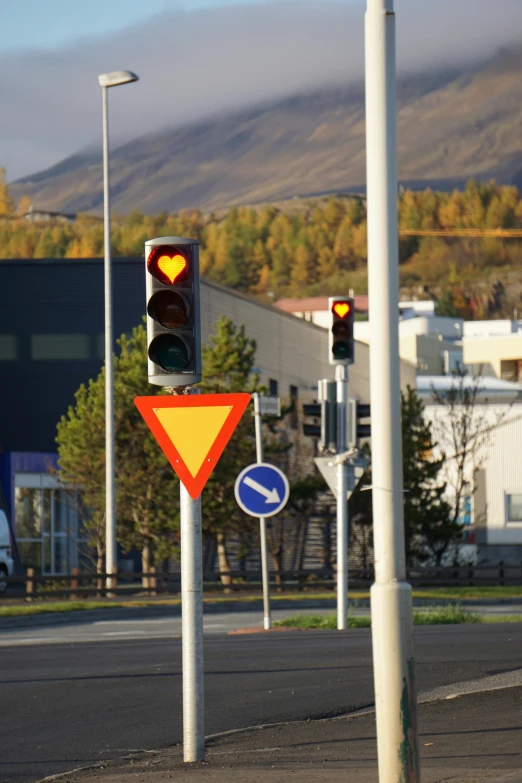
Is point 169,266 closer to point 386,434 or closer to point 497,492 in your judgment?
point 386,434

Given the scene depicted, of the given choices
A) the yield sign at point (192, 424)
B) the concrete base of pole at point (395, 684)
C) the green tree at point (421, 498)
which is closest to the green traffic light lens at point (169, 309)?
the yield sign at point (192, 424)

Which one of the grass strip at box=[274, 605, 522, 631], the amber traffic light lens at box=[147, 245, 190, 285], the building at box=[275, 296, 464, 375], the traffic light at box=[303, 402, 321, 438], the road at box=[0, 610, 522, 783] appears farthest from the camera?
the building at box=[275, 296, 464, 375]

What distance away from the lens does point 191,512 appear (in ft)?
30.6

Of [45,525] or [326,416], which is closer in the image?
[326,416]

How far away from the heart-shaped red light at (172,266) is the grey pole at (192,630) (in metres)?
1.38

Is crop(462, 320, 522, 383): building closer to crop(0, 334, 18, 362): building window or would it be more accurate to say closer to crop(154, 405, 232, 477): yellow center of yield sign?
crop(0, 334, 18, 362): building window

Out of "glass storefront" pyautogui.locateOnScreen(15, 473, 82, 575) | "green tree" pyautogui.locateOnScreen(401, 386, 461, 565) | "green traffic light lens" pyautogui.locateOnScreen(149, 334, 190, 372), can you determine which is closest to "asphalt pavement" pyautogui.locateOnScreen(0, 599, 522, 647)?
"green tree" pyautogui.locateOnScreen(401, 386, 461, 565)

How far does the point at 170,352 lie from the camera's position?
30.3 ft

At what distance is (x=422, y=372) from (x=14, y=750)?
11610 cm

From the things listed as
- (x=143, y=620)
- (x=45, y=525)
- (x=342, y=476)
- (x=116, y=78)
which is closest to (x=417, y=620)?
(x=342, y=476)

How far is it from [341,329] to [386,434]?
11.0m

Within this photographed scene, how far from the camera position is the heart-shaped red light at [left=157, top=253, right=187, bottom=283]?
30.5 feet

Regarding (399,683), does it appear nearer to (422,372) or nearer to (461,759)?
(461,759)

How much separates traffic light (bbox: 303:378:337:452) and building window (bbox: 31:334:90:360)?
33.9 meters
